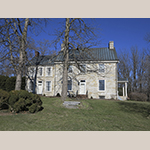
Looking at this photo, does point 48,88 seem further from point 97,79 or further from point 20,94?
point 20,94

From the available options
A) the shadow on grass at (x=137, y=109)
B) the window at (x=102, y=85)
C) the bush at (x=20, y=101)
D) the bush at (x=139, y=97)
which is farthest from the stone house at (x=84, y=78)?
the bush at (x=20, y=101)

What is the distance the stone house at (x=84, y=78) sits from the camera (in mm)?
18430

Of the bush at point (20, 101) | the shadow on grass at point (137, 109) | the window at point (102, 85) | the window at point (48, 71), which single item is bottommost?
the shadow on grass at point (137, 109)

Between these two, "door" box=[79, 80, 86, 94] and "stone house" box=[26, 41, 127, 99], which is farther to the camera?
"door" box=[79, 80, 86, 94]

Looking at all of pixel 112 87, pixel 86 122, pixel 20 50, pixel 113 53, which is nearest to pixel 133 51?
pixel 113 53

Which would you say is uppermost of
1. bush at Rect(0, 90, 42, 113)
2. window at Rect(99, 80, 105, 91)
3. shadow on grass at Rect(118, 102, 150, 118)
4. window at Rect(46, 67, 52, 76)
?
window at Rect(46, 67, 52, 76)

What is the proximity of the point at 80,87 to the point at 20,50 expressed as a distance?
10538 millimetres

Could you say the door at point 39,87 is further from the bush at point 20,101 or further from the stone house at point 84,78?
the bush at point 20,101

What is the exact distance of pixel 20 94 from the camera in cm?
770

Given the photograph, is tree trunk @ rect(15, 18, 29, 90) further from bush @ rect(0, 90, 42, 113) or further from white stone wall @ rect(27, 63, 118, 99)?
white stone wall @ rect(27, 63, 118, 99)

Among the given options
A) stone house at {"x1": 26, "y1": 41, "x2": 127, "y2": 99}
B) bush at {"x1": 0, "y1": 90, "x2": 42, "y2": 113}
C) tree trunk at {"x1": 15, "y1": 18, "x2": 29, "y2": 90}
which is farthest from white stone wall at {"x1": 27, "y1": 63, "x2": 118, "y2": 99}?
bush at {"x1": 0, "y1": 90, "x2": 42, "y2": 113}

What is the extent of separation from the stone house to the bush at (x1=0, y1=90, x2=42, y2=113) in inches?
357

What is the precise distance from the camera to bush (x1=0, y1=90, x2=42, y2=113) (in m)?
7.38

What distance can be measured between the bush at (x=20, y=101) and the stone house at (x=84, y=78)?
29.8ft
